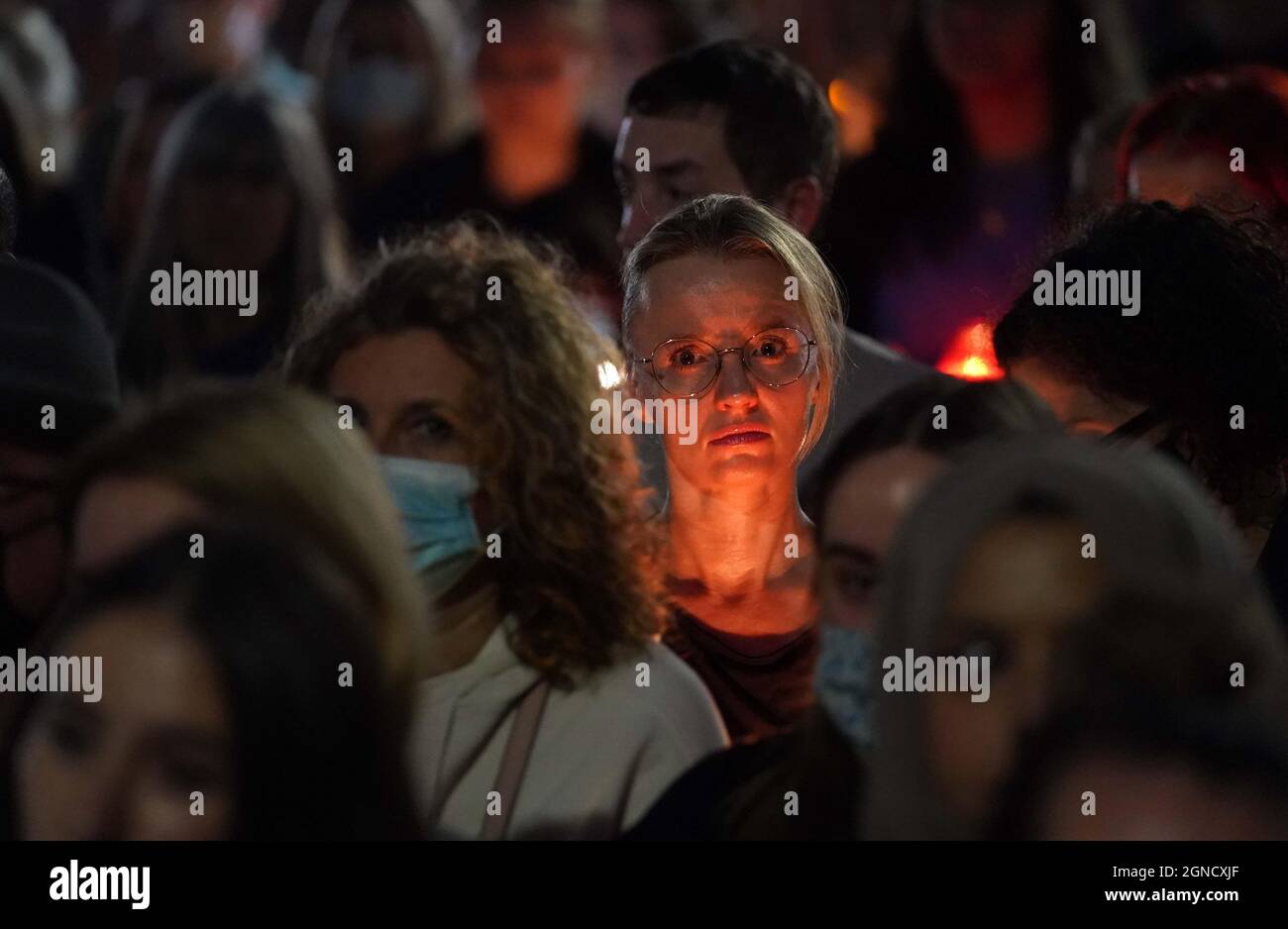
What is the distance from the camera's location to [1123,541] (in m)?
2.49

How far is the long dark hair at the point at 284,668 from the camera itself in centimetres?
238

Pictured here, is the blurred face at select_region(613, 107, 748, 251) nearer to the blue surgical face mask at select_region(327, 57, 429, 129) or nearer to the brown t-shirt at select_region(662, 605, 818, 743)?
the brown t-shirt at select_region(662, 605, 818, 743)

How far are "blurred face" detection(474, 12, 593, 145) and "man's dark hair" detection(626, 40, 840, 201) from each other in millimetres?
1117

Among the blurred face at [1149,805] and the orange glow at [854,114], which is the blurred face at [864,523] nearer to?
the blurred face at [1149,805]

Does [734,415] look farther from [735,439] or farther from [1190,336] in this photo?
[1190,336]

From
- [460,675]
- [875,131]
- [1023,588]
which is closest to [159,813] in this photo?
[460,675]

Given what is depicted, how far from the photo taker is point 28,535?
341 centimetres

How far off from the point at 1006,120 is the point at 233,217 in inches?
69.6

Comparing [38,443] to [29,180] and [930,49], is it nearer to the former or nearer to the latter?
[29,180]

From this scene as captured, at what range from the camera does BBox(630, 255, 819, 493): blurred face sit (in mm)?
3482

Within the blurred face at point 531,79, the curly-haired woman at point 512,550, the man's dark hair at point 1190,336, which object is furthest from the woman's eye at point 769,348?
the blurred face at point 531,79

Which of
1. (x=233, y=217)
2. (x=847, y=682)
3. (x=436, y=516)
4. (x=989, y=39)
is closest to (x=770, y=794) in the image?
(x=847, y=682)

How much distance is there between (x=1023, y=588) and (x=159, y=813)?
1027 mm

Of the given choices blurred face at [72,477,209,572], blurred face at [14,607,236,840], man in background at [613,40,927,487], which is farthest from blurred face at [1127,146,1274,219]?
blurred face at [14,607,236,840]
